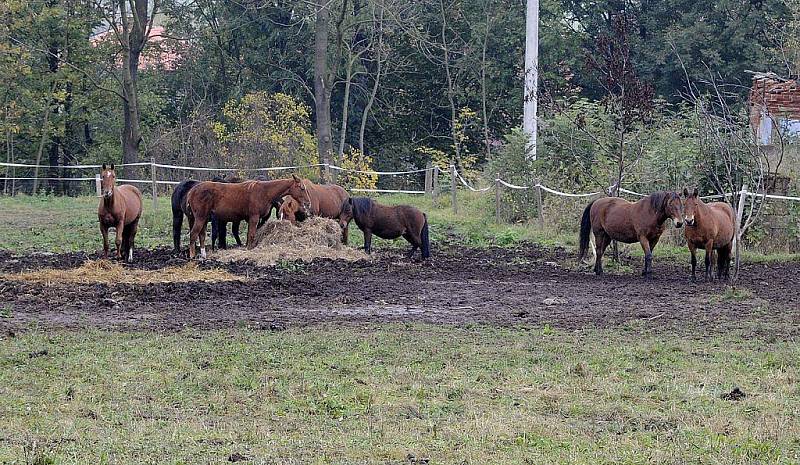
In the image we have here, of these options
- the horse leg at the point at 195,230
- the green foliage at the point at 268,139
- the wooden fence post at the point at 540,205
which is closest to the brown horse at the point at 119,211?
the horse leg at the point at 195,230

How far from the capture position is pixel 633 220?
1437cm

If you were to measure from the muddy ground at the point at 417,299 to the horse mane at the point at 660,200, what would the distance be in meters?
0.96

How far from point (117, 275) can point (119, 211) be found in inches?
80.6

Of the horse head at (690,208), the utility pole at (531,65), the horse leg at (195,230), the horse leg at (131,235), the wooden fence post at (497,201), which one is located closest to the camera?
the horse head at (690,208)

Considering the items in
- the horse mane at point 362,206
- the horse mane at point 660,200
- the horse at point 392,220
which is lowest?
the horse at point 392,220

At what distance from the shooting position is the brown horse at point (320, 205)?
16172 mm

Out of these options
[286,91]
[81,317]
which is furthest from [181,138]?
[81,317]

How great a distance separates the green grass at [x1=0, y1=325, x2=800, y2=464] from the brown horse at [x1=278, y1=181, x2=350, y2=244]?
7.04m

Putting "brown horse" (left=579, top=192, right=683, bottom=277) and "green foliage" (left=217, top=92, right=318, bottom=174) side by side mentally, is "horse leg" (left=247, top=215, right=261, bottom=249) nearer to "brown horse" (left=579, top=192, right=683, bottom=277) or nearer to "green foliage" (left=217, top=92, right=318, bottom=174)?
"brown horse" (left=579, top=192, right=683, bottom=277)

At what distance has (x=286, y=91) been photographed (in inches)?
1511

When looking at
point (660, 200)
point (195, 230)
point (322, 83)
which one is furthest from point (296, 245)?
point (322, 83)

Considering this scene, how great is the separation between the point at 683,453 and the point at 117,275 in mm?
8904

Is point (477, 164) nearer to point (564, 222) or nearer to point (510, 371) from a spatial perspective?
point (564, 222)

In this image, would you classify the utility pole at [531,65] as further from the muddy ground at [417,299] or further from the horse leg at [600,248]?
the muddy ground at [417,299]
